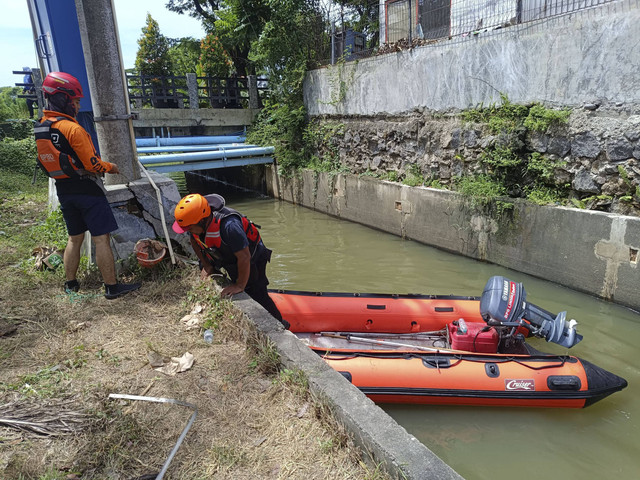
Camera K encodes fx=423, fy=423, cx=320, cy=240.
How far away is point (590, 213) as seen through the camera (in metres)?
5.55

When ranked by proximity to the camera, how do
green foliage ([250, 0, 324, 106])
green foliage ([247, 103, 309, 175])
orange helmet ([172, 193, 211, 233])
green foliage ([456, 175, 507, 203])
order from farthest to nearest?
green foliage ([250, 0, 324, 106]) → green foliage ([247, 103, 309, 175]) → green foliage ([456, 175, 507, 203]) → orange helmet ([172, 193, 211, 233])

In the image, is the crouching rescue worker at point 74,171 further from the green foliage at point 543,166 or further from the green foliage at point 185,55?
the green foliage at point 185,55

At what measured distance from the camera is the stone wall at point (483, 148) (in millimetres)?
5328

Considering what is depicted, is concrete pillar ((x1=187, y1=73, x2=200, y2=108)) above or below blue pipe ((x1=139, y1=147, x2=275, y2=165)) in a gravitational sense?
above

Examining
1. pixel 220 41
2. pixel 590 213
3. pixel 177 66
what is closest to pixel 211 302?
pixel 590 213

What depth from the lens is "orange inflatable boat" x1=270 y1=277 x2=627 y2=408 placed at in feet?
11.9

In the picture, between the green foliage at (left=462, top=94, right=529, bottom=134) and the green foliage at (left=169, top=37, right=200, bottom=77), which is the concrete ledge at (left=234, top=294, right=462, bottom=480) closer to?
the green foliage at (left=462, top=94, right=529, bottom=134)

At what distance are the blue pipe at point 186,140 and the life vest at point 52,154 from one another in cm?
909

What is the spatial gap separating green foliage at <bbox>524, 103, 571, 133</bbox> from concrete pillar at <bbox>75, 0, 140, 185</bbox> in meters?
5.45

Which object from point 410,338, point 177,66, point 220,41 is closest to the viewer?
point 410,338

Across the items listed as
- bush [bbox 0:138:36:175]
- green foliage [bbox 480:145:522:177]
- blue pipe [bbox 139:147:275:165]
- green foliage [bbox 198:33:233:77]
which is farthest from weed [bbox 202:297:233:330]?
green foliage [bbox 198:33:233:77]

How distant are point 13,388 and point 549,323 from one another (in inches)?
162

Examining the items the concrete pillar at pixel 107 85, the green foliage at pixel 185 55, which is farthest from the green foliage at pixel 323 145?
the green foliage at pixel 185 55

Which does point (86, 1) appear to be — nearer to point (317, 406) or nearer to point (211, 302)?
point (211, 302)
